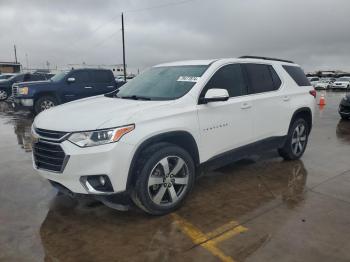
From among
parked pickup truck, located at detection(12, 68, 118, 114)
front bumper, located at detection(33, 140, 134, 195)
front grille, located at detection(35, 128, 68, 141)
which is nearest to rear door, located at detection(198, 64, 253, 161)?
front bumper, located at detection(33, 140, 134, 195)

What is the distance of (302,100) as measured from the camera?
582cm

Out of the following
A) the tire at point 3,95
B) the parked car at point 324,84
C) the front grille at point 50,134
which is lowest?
the parked car at point 324,84

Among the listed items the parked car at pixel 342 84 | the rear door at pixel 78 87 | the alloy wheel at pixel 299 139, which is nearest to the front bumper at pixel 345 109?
the alloy wheel at pixel 299 139

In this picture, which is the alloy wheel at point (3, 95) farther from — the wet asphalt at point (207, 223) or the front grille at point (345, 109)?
the front grille at point (345, 109)

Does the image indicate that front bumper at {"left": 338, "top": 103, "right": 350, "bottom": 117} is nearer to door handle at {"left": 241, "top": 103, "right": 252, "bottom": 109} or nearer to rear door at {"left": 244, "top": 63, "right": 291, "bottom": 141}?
rear door at {"left": 244, "top": 63, "right": 291, "bottom": 141}

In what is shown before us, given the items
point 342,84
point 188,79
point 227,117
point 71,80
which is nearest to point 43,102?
point 71,80

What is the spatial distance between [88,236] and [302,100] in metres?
4.27

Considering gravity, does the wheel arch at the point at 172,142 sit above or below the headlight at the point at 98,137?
below

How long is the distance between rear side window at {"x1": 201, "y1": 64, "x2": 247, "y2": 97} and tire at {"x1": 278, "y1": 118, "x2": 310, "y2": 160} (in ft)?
4.98

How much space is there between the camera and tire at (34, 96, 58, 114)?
11930mm

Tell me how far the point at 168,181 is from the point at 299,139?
10.6ft

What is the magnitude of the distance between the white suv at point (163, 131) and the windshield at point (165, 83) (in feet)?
0.05

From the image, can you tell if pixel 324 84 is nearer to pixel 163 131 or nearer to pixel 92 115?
pixel 163 131

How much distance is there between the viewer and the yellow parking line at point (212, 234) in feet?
10.2
